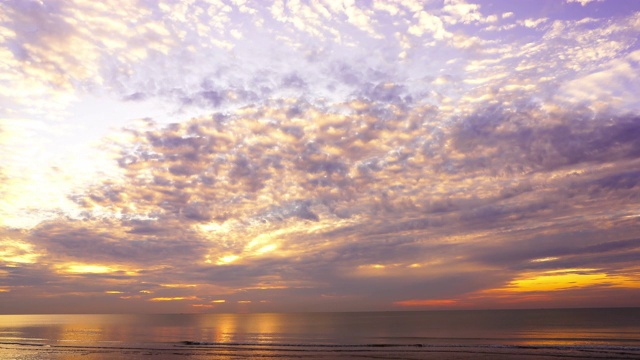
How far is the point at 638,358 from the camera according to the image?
183 feet

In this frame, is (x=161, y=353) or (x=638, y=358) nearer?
(x=638, y=358)

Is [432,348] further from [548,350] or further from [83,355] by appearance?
[83,355]

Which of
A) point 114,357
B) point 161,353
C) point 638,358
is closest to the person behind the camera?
point 638,358

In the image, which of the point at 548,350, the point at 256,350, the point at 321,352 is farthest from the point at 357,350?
the point at 548,350

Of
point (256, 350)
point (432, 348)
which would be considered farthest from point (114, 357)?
point (432, 348)

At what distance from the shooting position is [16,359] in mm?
59156

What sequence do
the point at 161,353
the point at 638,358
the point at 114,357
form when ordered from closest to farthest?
1. the point at 638,358
2. the point at 114,357
3. the point at 161,353

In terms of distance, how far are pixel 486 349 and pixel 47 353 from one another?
64.1 m

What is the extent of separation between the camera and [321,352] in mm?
65250

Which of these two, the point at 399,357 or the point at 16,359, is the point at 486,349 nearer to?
the point at 399,357

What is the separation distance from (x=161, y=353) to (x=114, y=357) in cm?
660

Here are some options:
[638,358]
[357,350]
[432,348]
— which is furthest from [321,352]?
[638,358]

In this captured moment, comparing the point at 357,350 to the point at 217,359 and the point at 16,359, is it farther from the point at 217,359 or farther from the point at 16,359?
the point at 16,359

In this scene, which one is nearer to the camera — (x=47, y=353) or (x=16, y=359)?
(x=16, y=359)
